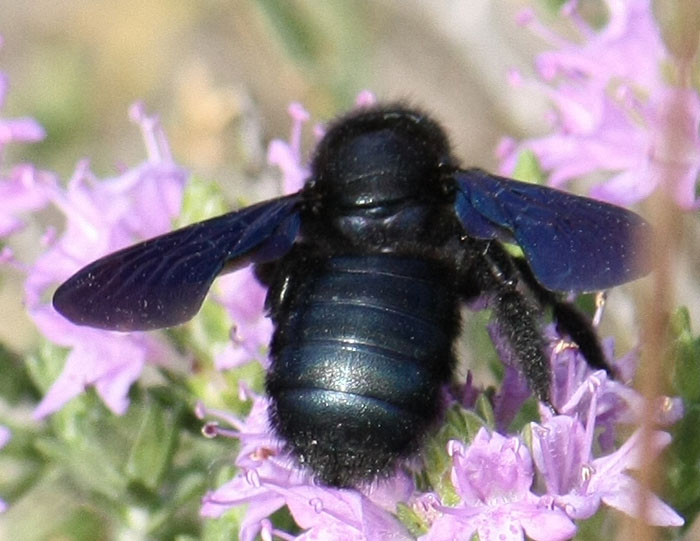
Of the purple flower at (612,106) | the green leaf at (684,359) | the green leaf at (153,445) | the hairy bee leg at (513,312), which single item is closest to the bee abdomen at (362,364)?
the hairy bee leg at (513,312)

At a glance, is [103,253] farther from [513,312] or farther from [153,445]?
[513,312]

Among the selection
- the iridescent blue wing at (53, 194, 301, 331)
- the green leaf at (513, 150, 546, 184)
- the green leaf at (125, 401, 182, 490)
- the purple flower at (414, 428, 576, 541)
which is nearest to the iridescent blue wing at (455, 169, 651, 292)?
the purple flower at (414, 428, 576, 541)

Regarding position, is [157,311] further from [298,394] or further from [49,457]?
[49,457]

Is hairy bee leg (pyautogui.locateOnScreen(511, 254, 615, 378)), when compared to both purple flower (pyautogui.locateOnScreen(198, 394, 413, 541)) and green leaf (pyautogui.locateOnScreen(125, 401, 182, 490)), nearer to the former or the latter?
purple flower (pyautogui.locateOnScreen(198, 394, 413, 541))

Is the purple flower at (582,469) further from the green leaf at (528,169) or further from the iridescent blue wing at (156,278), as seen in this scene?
the green leaf at (528,169)

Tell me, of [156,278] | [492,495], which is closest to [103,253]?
[156,278]

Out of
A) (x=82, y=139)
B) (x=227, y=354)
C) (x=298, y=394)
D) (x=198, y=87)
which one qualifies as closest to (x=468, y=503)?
(x=298, y=394)
